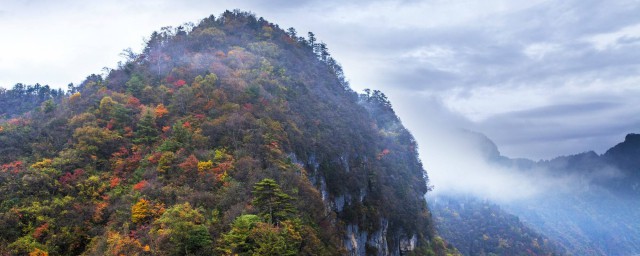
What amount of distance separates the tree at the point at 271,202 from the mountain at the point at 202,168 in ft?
0.37

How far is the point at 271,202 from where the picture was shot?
32.5 meters

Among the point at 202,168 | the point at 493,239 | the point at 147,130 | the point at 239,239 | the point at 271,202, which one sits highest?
the point at 147,130

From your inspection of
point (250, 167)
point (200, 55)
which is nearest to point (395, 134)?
point (200, 55)

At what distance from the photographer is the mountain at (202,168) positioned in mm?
31969

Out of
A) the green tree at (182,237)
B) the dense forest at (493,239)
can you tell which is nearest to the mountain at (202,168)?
the green tree at (182,237)

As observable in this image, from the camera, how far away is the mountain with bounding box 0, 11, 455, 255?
31969 mm

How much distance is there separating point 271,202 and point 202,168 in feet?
28.2

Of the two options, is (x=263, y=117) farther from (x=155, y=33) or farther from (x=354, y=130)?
(x=155, y=33)

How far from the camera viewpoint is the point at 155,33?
89.3 metres

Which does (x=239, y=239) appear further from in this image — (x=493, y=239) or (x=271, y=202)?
(x=493, y=239)

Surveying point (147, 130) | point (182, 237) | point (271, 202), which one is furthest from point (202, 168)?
point (147, 130)

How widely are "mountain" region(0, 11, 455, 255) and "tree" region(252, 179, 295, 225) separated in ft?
0.37

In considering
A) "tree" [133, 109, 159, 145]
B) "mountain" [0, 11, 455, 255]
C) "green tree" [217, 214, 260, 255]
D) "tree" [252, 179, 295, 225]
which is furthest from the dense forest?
"green tree" [217, 214, 260, 255]

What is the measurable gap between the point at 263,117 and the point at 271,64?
942 inches
